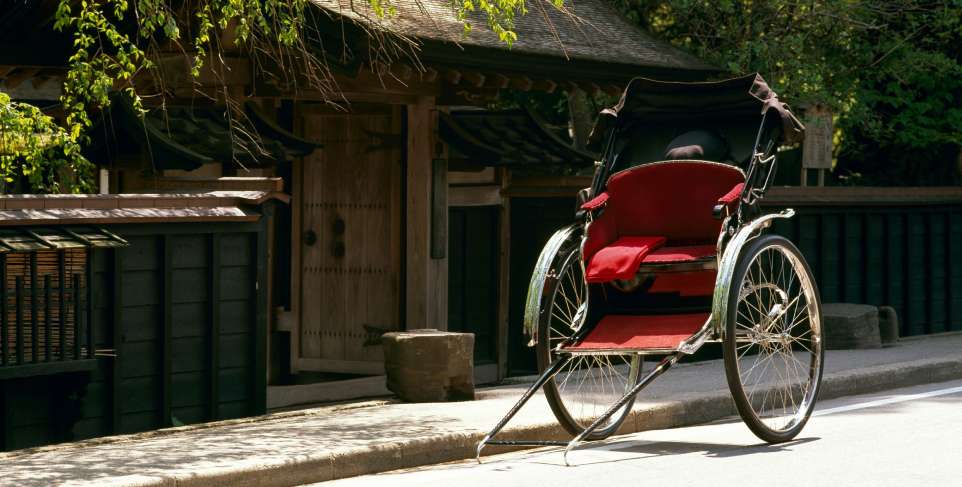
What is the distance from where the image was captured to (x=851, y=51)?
1705 cm

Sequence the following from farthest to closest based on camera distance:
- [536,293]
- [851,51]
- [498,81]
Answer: [851,51], [498,81], [536,293]

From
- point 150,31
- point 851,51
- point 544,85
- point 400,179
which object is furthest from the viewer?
point 851,51

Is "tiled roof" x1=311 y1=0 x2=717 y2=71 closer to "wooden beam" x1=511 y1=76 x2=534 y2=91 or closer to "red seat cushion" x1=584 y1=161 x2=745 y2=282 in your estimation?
"wooden beam" x1=511 y1=76 x2=534 y2=91

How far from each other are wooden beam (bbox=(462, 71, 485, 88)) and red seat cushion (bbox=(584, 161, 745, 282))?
3905mm

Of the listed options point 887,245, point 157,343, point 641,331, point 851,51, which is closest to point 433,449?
point 641,331

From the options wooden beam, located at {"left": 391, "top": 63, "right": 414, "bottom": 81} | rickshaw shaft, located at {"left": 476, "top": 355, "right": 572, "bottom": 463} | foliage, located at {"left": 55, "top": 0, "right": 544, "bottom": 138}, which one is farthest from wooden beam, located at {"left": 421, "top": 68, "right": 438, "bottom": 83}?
rickshaw shaft, located at {"left": 476, "top": 355, "right": 572, "bottom": 463}

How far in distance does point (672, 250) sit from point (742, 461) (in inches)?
59.5

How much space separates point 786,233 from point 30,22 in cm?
750

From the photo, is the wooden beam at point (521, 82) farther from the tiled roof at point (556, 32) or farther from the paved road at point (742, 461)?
the paved road at point (742, 461)

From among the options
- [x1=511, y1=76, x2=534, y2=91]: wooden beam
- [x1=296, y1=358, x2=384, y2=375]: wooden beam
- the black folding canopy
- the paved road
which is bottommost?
the paved road

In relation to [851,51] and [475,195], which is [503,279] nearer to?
[475,195]

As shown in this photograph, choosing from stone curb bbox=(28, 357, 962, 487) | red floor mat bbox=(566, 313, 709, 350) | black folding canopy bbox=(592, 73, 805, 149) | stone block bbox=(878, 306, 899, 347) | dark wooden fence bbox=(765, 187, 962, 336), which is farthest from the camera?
dark wooden fence bbox=(765, 187, 962, 336)

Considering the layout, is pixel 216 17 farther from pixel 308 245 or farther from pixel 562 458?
pixel 562 458

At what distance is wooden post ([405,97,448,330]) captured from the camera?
13289 millimetres
